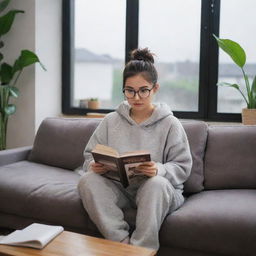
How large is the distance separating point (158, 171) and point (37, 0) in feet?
7.58

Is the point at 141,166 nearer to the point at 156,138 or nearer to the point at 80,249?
the point at 156,138

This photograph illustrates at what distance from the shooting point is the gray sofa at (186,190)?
5.77 ft

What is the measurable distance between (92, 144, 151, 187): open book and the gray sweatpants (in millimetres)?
75

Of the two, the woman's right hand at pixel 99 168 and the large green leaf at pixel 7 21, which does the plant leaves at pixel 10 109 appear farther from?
the woman's right hand at pixel 99 168

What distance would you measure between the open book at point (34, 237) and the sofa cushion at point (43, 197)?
477mm

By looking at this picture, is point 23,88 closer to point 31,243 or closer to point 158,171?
point 158,171

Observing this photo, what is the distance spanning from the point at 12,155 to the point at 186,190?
4.20 ft

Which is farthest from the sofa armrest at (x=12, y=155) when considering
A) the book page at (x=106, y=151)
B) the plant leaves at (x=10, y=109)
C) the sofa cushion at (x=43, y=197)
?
the book page at (x=106, y=151)

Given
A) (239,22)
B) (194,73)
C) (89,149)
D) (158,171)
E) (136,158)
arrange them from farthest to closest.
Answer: (194,73) → (239,22) → (89,149) → (158,171) → (136,158)

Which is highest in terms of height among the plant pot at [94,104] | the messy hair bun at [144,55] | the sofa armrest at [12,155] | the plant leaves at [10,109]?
the messy hair bun at [144,55]

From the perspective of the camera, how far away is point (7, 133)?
383 cm

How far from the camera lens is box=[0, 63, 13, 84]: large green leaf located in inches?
137

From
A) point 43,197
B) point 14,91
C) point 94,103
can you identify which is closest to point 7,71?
point 14,91

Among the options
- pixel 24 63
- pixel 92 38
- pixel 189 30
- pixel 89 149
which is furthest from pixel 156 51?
pixel 89 149
